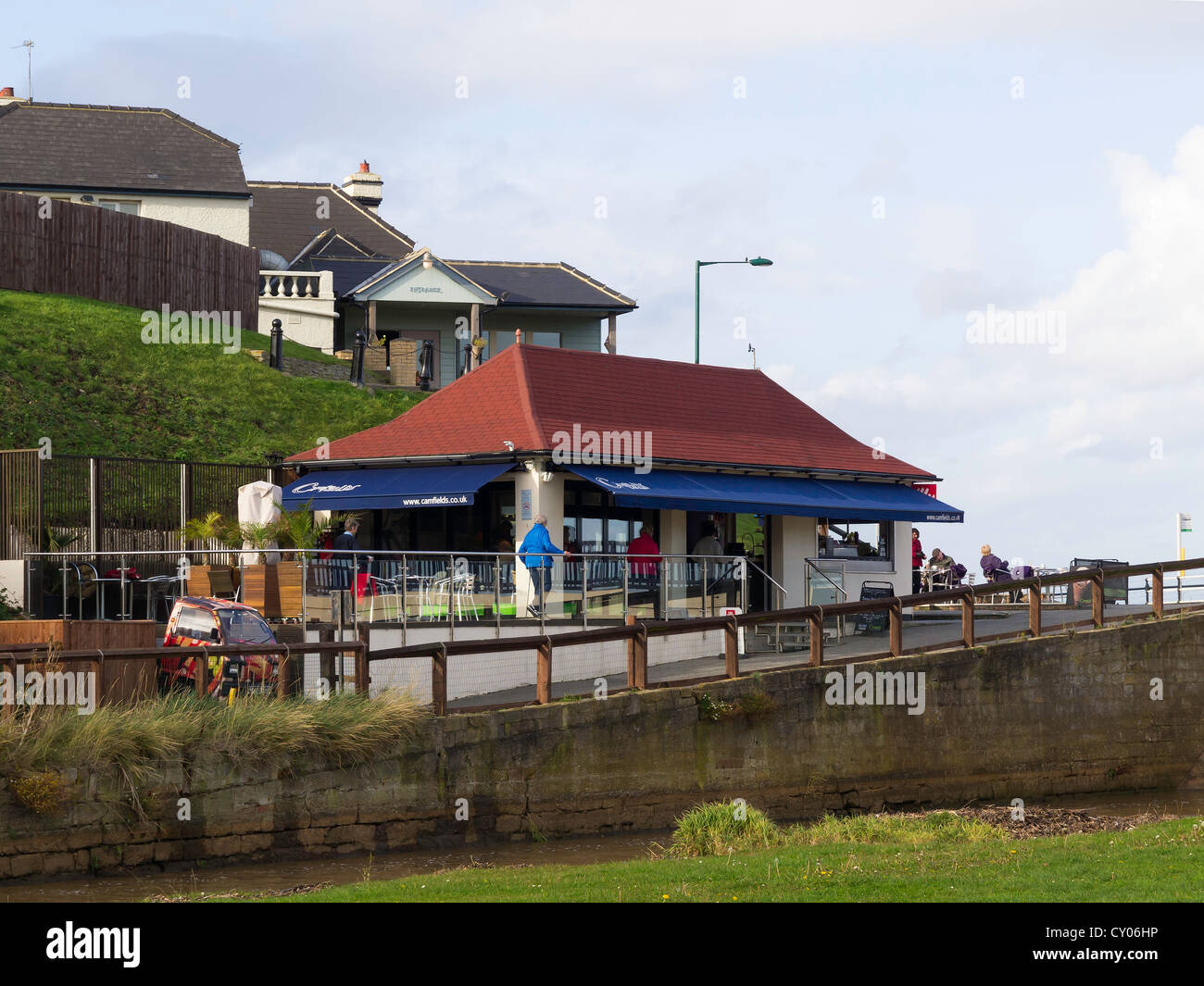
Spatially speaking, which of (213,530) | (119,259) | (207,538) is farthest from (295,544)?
(119,259)

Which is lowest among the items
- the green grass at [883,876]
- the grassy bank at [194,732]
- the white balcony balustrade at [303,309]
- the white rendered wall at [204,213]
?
the green grass at [883,876]

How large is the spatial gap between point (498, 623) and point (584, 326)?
31.9 m

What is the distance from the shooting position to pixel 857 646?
22.4 m

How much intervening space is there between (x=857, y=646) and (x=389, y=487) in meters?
7.86

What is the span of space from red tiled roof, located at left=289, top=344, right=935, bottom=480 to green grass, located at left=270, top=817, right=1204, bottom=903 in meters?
12.1

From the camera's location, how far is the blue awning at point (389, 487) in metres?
24.3

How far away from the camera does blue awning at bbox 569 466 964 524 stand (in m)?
24.5

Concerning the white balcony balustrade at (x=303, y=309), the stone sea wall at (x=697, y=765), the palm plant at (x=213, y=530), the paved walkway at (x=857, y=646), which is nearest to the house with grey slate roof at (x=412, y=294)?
the white balcony balustrade at (x=303, y=309)

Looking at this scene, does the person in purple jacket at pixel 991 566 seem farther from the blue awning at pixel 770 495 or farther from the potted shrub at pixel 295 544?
the potted shrub at pixel 295 544

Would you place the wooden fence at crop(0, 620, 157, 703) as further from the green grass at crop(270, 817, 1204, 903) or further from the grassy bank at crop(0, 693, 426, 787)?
the green grass at crop(270, 817, 1204, 903)

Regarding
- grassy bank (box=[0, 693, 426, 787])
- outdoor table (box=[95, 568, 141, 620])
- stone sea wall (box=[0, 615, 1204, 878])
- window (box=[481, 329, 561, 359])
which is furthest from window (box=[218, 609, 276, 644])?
window (box=[481, 329, 561, 359])

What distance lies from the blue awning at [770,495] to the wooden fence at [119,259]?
19875mm

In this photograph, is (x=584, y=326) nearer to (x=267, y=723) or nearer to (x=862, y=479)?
(x=862, y=479)
